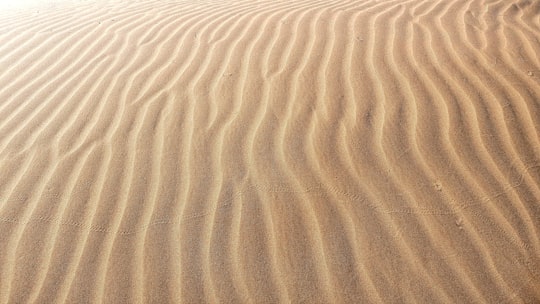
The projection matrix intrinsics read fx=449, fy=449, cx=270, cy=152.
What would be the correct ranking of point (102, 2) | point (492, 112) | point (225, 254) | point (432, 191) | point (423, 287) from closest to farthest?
point (423, 287) < point (225, 254) < point (432, 191) < point (492, 112) < point (102, 2)

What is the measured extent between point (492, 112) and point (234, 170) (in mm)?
1598

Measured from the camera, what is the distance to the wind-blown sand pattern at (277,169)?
199 centimetres

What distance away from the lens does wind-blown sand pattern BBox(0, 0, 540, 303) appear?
78.2 inches

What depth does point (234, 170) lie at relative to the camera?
2430 millimetres

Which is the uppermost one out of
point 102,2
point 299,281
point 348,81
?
point 102,2

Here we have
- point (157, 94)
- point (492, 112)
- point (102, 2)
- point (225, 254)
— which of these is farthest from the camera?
point (102, 2)

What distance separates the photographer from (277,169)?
2428 millimetres

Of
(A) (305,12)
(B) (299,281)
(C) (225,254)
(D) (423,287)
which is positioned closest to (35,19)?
(A) (305,12)

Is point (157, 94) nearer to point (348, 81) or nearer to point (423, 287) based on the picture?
Answer: point (348, 81)

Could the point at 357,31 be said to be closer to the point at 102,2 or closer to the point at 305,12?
the point at 305,12

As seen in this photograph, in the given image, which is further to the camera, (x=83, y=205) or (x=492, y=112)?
(x=492, y=112)

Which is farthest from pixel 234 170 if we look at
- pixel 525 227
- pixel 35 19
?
pixel 35 19

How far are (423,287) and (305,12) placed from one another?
3105 mm

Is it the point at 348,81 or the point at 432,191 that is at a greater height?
the point at 348,81
